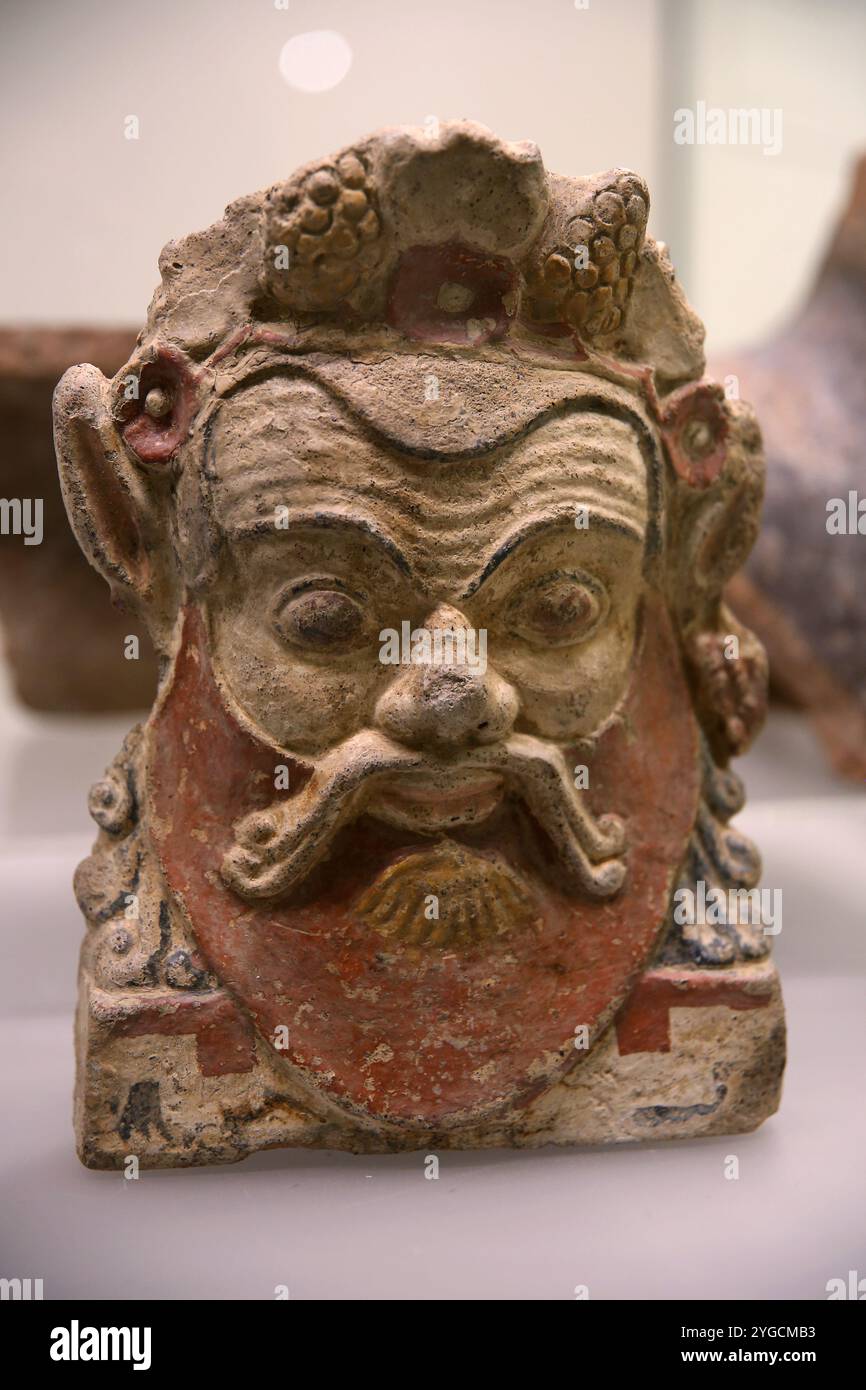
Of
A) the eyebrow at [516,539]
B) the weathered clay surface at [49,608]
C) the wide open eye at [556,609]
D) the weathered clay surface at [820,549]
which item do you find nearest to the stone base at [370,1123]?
the wide open eye at [556,609]

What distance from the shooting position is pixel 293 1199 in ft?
6.57

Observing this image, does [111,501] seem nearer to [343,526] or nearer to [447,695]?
[343,526]

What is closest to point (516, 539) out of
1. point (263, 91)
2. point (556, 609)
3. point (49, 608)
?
point (556, 609)

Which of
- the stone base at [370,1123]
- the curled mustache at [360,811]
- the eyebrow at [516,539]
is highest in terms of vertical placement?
the eyebrow at [516,539]

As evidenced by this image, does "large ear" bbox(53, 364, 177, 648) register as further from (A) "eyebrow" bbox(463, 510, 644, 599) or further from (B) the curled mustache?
(A) "eyebrow" bbox(463, 510, 644, 599)

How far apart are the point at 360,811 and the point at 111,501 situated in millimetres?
566

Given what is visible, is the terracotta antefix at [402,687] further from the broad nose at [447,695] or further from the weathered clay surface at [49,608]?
the weathered clay surface at [49,608]

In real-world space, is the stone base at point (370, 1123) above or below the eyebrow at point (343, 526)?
below

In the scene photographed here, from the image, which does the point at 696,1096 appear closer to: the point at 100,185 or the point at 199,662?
the point at 199,662

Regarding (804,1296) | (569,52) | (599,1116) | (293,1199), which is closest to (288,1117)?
(293,1199)

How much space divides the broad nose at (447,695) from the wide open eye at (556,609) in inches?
3.6

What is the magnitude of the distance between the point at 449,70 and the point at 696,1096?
203 cm

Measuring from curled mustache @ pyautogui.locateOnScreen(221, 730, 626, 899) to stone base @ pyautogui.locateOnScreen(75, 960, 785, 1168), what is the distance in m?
0.18

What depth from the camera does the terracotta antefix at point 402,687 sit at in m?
1.93
